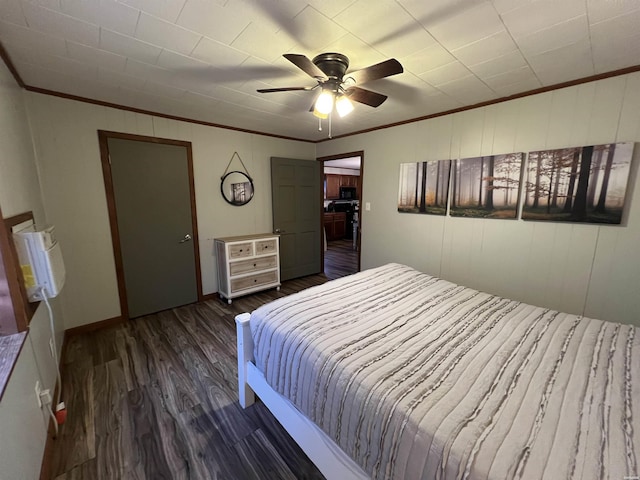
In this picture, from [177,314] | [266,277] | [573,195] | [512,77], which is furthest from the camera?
[266,277]

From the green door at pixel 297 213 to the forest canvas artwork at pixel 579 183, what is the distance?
289 centimetres

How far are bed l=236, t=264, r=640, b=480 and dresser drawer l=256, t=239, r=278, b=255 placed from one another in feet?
6.49

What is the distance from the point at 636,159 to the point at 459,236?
4.51ft

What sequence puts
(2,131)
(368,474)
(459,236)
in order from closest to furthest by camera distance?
Answer: 1. (368,474)
2. (2,131)
3. (459,236)

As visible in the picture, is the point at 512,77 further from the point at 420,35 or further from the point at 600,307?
the point at 600,307

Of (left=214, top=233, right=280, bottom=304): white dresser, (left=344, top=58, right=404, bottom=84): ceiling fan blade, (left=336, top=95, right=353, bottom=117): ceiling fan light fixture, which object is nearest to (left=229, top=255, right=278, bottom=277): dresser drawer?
(left=214, top=233, right=280, bottom=304): white dresser

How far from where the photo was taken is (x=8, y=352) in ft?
3.77

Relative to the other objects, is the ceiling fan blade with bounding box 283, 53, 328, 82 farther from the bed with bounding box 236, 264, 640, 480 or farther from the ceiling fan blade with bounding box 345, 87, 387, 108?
the bed with bounding box 236, 264, 640, 480

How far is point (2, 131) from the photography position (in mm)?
1492

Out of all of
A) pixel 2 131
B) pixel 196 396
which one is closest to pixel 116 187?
pixel 2 131

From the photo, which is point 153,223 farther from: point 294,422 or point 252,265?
point 294,422

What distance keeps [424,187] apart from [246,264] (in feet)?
8.15

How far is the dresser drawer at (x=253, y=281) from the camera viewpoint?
337 centimetres

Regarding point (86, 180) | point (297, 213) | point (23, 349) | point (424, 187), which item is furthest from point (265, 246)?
point (23, 349)
